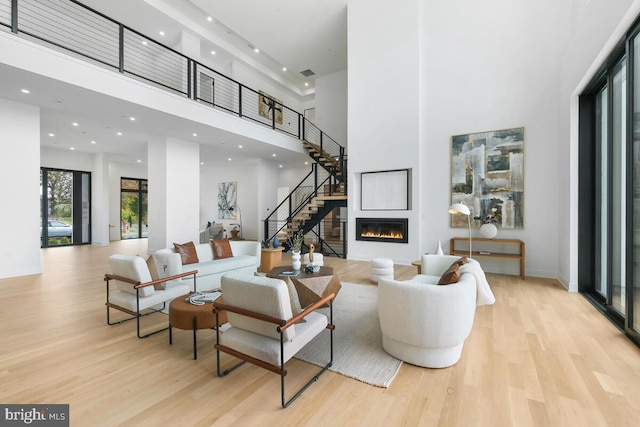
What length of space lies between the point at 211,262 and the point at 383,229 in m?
4.34

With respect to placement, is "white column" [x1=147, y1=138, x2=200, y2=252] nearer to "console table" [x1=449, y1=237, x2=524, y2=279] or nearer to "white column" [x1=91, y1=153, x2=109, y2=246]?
"white column" [x1=91, y1=153, x2=109, y2=246]

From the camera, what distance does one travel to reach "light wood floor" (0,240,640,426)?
6.43 ft

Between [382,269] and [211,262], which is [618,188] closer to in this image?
[382,269]

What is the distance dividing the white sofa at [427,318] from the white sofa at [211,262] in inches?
125

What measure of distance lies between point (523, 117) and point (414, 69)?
268 cm

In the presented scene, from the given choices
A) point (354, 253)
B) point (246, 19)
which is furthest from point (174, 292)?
point (246, 19)

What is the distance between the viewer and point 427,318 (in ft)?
7.97

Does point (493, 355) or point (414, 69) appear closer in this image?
point (493, 355)

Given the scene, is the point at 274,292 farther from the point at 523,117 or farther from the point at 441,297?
the point at 523,117

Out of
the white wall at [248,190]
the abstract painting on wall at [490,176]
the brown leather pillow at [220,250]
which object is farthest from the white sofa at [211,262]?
the white wall at [248,190]

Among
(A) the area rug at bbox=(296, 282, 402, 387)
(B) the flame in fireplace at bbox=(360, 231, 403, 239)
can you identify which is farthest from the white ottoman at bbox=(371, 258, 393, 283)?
(B) the flame in fireplace at bbox=(360, 231, 403, 239)

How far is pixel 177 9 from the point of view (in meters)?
8.14

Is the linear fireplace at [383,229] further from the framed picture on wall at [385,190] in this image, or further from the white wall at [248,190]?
the white wall at [248,190]

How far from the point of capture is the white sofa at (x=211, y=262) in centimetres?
432
